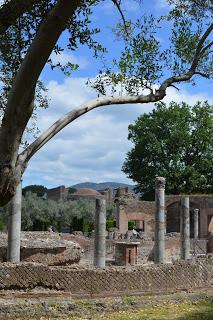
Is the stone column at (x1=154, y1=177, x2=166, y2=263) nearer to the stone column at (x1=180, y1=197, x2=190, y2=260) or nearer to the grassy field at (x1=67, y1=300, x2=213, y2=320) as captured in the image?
the stone column at (x1=180, y1=197, x2=190, y2=260)

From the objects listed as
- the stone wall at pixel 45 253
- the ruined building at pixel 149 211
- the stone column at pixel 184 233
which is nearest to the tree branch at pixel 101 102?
the stone wall at pixel 45 253

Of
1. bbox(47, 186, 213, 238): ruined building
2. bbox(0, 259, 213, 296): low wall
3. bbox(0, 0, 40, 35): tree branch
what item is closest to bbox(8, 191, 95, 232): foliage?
bbox(47, 186, 213, 238): ruined building

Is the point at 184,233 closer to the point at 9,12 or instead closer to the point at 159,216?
the point at 159,216

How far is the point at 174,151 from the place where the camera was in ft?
119

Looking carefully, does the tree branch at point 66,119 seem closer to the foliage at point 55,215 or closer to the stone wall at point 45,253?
the stone wall at point 45,253

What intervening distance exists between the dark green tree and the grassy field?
25114 mm

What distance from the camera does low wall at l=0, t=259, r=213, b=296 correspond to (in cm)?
1024

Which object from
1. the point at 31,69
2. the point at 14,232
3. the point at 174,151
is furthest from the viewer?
A: the point at 174,151

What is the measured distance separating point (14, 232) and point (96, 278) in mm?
3046

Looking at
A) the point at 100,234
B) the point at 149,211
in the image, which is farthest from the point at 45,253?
the point at 149,211

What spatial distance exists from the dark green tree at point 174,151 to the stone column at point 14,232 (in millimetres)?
23065

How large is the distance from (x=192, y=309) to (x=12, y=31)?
20.1 feet

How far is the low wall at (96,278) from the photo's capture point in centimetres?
1024

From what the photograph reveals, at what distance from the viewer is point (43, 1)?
20.3 feet
